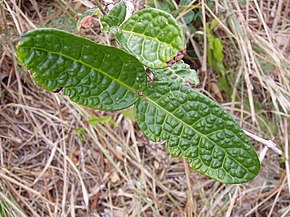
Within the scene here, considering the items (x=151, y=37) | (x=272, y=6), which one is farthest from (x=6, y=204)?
(x=272, y=6)

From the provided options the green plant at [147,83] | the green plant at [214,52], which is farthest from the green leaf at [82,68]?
the green plant at [214,52]

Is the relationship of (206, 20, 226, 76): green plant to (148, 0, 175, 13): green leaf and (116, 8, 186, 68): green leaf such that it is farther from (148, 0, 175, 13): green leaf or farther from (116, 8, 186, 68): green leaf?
(116, 8, 186, 68): green leaf

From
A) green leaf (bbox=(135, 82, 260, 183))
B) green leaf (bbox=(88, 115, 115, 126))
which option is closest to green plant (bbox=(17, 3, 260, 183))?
green leaf (bbox=(135, 82, 260, 183))

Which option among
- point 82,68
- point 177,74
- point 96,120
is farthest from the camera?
point 96,120

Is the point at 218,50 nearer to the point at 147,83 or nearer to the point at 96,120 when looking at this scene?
the point at 96,120

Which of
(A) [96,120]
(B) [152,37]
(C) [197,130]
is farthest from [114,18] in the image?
(A) [96,120]

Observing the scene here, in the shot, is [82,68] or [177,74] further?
[177,74]

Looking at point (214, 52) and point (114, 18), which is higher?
point (114, 18)
